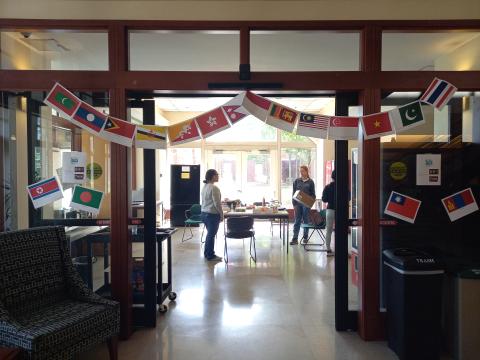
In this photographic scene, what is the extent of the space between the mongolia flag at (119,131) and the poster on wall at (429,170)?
8.53ft

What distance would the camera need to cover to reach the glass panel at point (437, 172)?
304cm

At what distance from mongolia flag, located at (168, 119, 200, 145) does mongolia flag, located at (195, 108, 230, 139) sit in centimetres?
6

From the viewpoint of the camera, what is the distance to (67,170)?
3.03 meters

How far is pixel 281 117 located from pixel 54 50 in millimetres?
2366

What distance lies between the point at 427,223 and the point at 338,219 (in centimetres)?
85

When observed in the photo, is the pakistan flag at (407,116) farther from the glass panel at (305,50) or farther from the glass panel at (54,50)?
the glass panel at (54,50)

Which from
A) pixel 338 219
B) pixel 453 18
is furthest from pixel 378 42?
pixel 338 219

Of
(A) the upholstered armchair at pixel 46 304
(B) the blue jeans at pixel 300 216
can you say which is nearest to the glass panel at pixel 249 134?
(B) the blue jeans at pixel 300 216

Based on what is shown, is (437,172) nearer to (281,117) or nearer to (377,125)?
(377,125)

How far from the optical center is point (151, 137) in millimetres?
2855

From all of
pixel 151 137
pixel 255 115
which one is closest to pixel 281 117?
pixel 255 115

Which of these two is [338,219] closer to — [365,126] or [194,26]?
[365,126]

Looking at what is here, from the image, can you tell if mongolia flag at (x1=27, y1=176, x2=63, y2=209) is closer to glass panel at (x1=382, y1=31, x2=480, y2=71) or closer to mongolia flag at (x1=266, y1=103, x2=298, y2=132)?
mongolia flag at (x1=266, y1=103, x2=298, y2=132)

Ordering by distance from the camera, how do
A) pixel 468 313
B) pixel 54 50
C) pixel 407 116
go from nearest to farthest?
pixel 468 313 < pixel 407 116 < pixel 54 50
